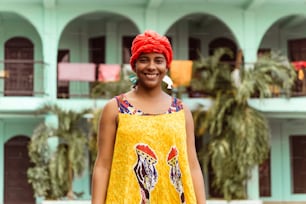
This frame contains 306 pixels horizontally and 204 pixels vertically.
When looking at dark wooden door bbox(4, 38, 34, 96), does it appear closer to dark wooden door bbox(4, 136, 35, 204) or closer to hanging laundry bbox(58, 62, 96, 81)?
hanging laundry bbox(58, 62, 96, 81)

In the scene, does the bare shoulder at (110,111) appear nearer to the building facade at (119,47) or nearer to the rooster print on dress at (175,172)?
the rooster print on dress at (175,172)

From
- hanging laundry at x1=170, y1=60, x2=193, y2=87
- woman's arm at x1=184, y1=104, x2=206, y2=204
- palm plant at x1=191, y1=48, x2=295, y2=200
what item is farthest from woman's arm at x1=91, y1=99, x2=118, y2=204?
hanging laundry at x1=170, y1=60, x2=193, y2=87

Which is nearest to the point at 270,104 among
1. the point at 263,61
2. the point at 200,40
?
the point at 263,61

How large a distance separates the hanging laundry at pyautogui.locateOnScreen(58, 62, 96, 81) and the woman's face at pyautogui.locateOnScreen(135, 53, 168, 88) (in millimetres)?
14984

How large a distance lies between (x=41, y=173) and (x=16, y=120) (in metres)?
3.79

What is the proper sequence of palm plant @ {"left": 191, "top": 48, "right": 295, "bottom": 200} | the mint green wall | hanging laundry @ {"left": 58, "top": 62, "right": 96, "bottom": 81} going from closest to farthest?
palm plant @ {"left": 191, "top": 48, "right": 295, "bottom": 200} → hanging laundry @ {"left": 58, "top": 62, "right": 96, "bottom": 81} → the mint green wall

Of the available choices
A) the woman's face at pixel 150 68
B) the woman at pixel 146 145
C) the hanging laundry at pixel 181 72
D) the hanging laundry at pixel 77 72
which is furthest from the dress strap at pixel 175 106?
the hanging laundry at pixel 77 72

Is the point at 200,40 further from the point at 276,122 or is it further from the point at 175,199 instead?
the point at 175,199

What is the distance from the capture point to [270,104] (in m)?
18.2

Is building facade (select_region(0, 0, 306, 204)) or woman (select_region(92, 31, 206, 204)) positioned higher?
building facade (select_region(0, 0, 306, 204))

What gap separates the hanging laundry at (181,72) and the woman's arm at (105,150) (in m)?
14.2

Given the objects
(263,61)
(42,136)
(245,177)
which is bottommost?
(245,177)

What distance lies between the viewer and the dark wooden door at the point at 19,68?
19.6 metres

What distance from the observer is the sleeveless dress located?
3471 millimetres
